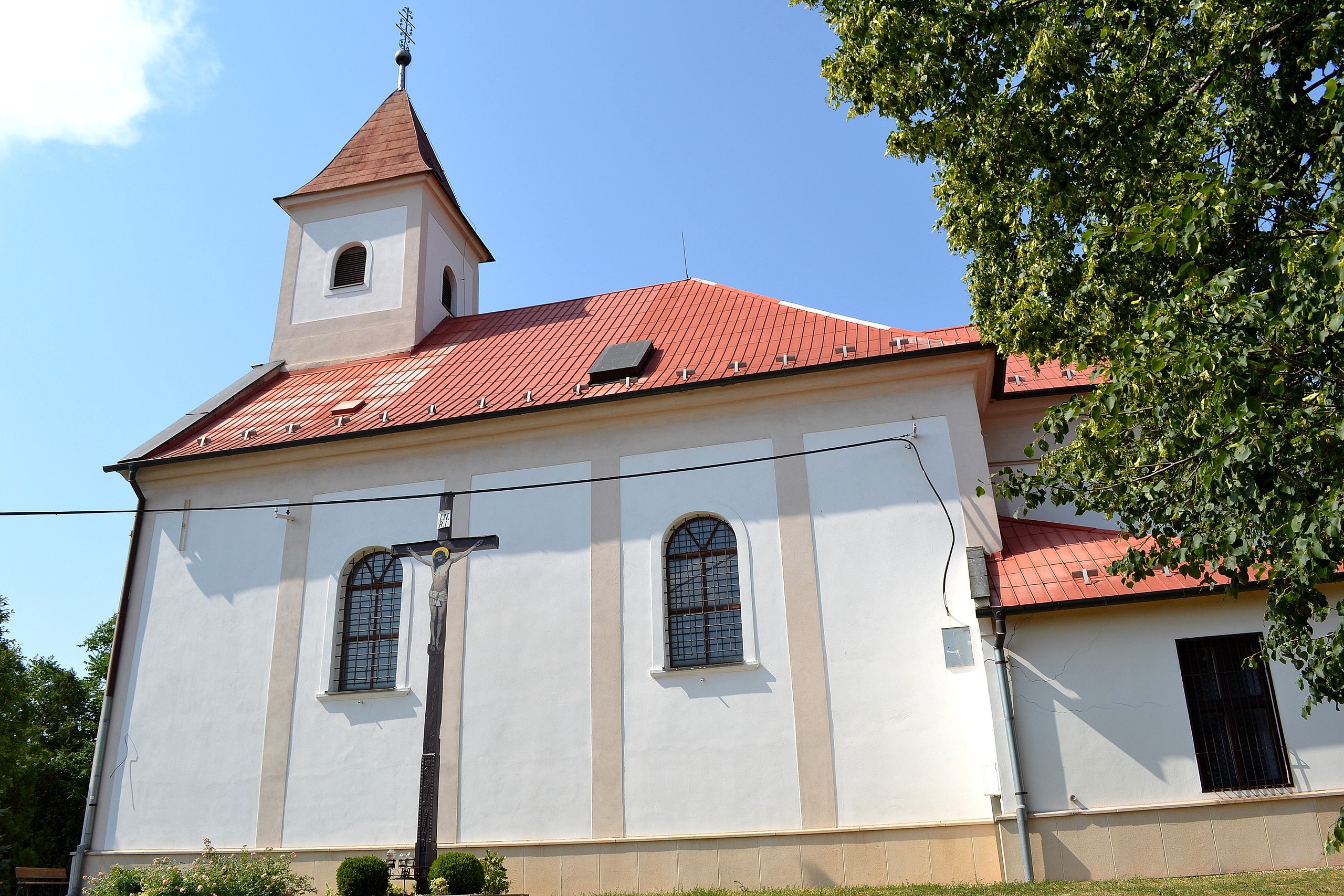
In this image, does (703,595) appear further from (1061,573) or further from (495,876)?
(1061,573)

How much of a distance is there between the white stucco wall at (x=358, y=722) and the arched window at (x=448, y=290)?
7772mm

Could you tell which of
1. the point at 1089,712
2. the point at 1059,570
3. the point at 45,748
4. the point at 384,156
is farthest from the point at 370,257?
the point at 45,748

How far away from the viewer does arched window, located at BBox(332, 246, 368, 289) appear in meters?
22.7

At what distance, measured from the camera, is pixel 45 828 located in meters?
28.5

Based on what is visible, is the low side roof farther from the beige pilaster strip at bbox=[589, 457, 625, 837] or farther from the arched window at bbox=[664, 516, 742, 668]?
the beige pilaster strip at bbox=[589, 457, 625, 837]

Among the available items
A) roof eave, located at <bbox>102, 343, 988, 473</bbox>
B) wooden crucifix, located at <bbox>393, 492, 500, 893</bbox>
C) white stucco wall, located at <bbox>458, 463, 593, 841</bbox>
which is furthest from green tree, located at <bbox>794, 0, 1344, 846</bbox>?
white stucco wall, located at <bbox>458, 463, 593, 841</bbox>

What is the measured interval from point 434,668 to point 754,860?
5131 mm

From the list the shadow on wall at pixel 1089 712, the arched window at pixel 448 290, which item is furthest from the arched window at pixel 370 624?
the shadow on wall at pixel 1089 712

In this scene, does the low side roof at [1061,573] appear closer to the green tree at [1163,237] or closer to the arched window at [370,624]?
the green tree at [1163,237]

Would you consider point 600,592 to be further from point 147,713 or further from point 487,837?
point 147,713

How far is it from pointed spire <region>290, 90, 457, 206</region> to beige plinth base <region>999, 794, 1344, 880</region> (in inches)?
711

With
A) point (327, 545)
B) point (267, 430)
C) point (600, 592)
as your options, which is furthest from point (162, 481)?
point (600, 592)

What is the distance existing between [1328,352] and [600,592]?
10477 millimetres

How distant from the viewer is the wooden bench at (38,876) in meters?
18.6
